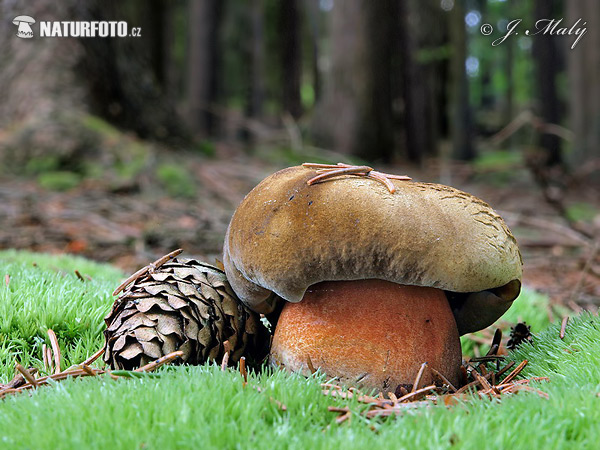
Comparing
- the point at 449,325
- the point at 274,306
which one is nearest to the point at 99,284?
the point at 274,306

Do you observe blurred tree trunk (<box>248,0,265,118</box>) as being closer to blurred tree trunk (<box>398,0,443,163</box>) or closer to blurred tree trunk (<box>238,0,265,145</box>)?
blurred tree trunk (<box>238,0,265,145</box>)

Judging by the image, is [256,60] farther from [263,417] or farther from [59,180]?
[263,417]

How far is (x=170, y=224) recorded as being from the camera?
4461 mm

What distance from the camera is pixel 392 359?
5.09 feet

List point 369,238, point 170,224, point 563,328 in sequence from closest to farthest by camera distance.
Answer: point 369,238 → point 563,328 → point 170,224

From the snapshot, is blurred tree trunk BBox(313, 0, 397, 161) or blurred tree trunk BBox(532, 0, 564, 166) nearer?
blurred tree trunk BBox(313, 0, 397, 161)

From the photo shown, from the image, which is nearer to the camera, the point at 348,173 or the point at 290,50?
the point at 348,173

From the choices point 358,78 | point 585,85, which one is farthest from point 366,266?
point 585,85

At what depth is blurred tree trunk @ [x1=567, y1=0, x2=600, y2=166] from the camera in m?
8.26

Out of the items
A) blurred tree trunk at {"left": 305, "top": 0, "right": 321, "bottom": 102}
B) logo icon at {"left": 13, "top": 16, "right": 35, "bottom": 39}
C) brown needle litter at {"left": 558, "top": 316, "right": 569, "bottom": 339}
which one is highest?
blurred tree trunk at {"left": 305, "top": 0, "right": 321, "bottom": 102}

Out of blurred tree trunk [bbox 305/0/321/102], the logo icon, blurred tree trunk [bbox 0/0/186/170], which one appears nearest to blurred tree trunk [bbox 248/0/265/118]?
blurred tree trunk [bbox 305/0/321/102]

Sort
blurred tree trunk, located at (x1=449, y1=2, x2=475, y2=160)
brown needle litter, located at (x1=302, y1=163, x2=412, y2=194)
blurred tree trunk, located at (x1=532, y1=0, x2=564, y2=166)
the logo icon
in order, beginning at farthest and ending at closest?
blurred tree trunk, located at (x1=532, y1=0, x2=564, y2=166) → blurred tree trunk, located at (x1=449, y1=2, x2=475, y2=160) → the logo icon → brown needle litter, located at (x1=302, y1=163, x2=412, y2=194)

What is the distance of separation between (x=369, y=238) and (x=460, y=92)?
10165 mm

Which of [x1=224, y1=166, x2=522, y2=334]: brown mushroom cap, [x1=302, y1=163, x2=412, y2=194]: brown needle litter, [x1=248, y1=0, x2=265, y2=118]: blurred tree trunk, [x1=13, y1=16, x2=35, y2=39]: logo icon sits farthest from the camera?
[x1=248, y1=0, x2=265, y2=118]: blurred tree trunk
